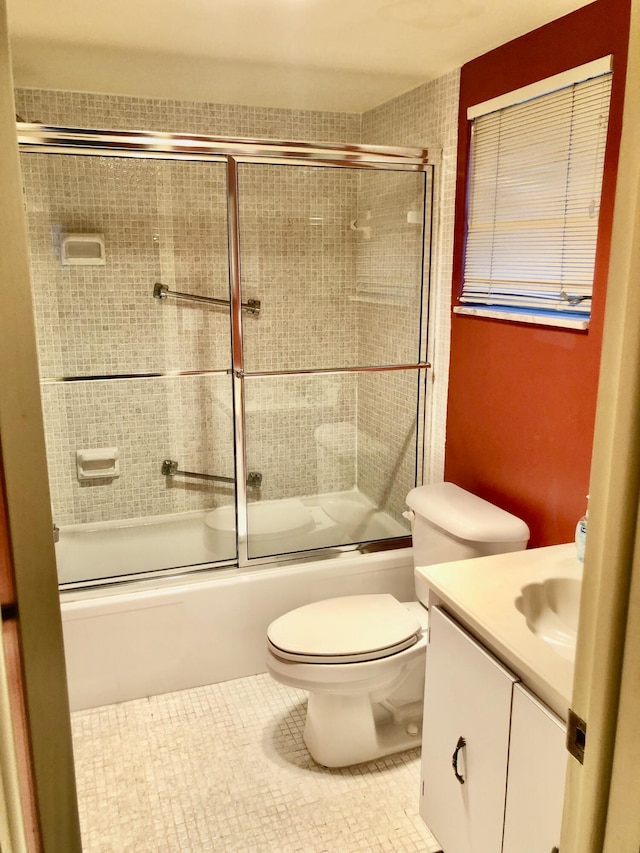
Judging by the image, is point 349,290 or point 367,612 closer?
point 367,612

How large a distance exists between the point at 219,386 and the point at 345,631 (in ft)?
4.43

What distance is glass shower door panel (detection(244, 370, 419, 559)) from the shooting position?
2959 millimetres

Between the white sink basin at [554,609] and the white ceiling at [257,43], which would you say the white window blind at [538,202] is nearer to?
the white ceiling at [257,43]

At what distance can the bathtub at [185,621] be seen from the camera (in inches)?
94.7

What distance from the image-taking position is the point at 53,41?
2.20m

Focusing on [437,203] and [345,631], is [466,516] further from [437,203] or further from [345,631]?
[437,203]

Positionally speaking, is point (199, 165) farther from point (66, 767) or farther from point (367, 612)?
point (66, 767)

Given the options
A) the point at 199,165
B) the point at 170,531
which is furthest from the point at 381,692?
the point at 199,165

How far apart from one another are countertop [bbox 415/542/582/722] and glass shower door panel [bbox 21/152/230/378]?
1740mm

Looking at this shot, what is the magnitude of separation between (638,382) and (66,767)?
2.55 feet

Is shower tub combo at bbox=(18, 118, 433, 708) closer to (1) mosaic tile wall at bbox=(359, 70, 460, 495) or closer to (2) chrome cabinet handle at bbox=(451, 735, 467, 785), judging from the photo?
(1) mosaic tile wall at bbox=(359, 70, 460, 495)

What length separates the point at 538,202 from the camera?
204 centimetres

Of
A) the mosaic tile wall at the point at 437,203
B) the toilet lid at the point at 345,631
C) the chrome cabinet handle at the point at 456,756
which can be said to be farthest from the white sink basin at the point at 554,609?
the mosaic tile wall at the point at 437,203

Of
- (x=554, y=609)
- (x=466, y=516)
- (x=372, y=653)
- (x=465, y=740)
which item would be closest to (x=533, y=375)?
(x=466, y=516)
